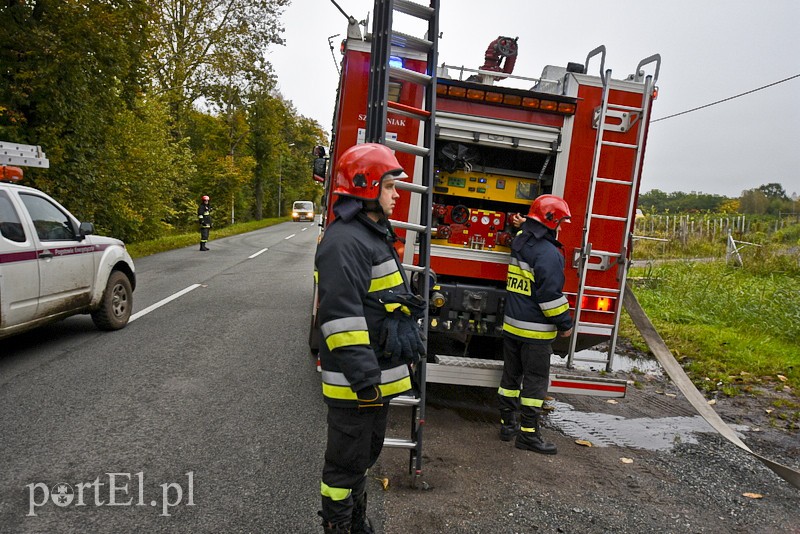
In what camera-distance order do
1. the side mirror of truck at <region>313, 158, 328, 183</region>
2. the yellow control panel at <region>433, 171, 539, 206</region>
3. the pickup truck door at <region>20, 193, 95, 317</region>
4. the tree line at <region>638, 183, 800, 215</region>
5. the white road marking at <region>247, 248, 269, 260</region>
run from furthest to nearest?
the tree line at <region>638, 183, 800, 215</region> < the white road marking at <region>247, 248, 269, 260</region> < the side mirror of truck at <region>313, 158, 328, 183</region> < the pickup truck door at <region>20, 193, 95, 317</region> < the yellow control panel at <region>433, 171, 539, 206</region>

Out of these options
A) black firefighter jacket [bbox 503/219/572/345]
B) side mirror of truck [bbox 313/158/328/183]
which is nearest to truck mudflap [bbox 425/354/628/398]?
black firefighter jacket [bbox 503/219/572/345]

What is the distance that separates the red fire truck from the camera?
14.0ft

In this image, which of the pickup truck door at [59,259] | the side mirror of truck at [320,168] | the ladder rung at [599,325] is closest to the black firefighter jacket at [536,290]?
the ladder rung at [599,325]

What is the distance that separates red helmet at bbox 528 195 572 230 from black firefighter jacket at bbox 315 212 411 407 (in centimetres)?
186

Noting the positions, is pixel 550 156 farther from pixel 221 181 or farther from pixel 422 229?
pixel 221 181

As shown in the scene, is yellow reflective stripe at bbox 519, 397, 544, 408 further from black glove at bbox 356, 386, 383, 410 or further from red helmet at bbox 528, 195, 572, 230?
black glove at bbox 356, 386, 383, 410

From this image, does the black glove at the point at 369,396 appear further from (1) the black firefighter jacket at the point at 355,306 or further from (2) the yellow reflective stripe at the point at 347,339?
(2) the yellow reflective stripe at the point at 347,339

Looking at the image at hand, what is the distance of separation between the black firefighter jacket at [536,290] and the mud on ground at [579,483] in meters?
0.94

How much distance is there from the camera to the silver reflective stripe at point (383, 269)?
2.54m

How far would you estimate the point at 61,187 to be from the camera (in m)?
12.0

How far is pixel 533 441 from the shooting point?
4.05 metres

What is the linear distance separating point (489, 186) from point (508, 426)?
84.2 inches

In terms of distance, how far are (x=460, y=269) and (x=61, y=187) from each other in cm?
1125

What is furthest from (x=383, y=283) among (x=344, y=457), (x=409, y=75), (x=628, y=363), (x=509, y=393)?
(x=628, y=363)
